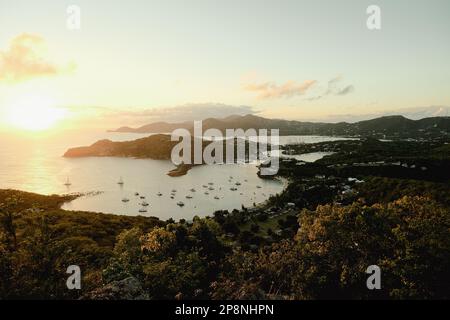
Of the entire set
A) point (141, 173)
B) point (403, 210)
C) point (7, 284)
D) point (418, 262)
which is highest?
point (403, 210)

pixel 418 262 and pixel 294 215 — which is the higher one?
pixel 418 262

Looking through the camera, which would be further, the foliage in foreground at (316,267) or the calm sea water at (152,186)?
the calm sea water at (152,186)

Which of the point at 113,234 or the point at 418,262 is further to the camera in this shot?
the point at 113,234

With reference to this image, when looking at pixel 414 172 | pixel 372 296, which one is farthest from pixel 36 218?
pixel 414 172

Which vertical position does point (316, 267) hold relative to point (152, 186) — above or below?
above

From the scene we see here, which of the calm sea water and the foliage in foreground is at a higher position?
the foliage in foreground

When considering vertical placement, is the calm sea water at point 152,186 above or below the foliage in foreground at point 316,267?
below

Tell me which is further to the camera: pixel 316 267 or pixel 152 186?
pixel 152 186

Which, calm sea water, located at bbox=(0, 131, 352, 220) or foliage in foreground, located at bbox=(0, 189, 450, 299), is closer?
foliage in foreground, located at bbox=(0, 189, 450, 299)

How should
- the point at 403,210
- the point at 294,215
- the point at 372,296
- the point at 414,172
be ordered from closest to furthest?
the point at 372,296, the point at 403,210, the point at 294,215, the point at 414,172
